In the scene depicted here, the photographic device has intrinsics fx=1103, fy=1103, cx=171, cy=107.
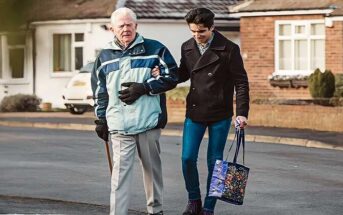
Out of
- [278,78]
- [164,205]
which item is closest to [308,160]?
[164,205]

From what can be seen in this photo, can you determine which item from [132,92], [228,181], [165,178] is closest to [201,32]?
[132,92]

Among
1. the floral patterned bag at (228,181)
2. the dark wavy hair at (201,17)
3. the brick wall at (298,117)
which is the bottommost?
the floral patterned bag at (228,181)

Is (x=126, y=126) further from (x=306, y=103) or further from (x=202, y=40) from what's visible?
(x=306, y=103)

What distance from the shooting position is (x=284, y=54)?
1260 inches

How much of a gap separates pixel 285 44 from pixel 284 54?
0.96ft

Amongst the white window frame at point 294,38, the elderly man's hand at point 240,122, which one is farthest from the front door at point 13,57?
the white window frame at point 294,38

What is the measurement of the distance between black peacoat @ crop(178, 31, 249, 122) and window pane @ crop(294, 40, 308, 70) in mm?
22442

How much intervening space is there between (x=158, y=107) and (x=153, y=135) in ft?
0.80

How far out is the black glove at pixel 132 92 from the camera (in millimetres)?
8672

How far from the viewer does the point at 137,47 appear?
8.79m

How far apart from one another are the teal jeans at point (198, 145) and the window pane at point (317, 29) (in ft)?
72.1

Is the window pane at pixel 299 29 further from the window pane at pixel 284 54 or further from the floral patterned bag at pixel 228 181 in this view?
the floral patterned bag at pixel 228 181

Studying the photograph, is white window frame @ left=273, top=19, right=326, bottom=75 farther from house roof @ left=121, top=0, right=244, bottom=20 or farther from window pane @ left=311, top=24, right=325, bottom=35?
house roof @ left=121, top=0, right=244, bottom=20

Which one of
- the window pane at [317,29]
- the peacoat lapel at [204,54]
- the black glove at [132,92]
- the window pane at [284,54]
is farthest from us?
the window pane at [284,54]
